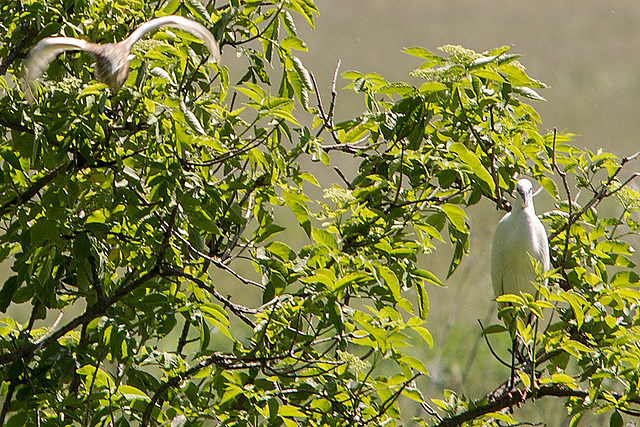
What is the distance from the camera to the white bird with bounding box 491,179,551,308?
2709mm

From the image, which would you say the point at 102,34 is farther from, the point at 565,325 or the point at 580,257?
the point at 580,257

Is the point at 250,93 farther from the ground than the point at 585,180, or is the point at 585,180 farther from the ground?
the point at 585,180

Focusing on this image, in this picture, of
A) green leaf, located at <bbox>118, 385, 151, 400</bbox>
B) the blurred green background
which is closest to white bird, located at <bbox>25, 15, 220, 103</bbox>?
green leaf, located at <bbox>118, 385, 151, 400</bbox>

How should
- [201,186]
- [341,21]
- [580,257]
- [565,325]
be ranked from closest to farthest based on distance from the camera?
[201,186], [565,325], [580,257], [341,21]

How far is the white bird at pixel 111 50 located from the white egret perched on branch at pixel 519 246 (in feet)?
4.33

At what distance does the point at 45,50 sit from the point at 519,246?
71.4 inches

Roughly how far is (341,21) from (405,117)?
10.7m

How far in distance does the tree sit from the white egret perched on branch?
39 centimetres

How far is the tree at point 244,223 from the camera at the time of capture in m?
1.81

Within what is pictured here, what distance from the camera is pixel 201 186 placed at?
179cm

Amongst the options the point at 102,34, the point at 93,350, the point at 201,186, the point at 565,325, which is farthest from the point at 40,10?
the point at 565,325

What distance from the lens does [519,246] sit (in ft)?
9.45

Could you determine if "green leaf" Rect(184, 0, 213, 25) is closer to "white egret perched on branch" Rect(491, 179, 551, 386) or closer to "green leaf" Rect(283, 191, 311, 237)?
"green leaf" Rect(283, 191, 311, 237)

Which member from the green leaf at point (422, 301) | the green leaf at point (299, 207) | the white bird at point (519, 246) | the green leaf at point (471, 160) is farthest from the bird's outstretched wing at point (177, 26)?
the white bird at point (519, 246)
